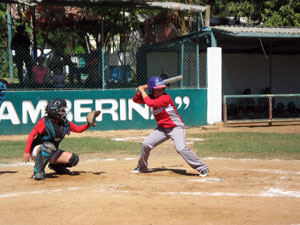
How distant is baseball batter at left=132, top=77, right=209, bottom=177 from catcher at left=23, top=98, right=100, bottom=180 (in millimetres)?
991

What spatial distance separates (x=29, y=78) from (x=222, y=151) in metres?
7.47

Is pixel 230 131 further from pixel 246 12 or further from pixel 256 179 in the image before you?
pixel 246 12

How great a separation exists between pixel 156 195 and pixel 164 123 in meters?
1.78

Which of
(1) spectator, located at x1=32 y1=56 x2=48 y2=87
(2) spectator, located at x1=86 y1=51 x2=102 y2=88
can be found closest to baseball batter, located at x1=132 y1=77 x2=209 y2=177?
(1) spectator, located at x1=32 y1=56 x2=48 y2=87

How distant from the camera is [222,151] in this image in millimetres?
11547

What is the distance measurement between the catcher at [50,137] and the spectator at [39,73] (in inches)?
323

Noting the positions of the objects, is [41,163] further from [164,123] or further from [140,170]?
[164,123]

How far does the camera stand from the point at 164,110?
814cm

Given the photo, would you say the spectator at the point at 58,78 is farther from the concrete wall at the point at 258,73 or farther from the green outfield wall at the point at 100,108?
the concrete wall at the point at 258,73

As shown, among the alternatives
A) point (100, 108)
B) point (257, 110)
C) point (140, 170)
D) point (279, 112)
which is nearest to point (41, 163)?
point (140, 170)

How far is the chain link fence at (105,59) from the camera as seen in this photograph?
1590 centimetres

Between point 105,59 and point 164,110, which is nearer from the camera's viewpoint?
point 164,110

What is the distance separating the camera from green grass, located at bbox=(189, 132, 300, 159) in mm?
11094

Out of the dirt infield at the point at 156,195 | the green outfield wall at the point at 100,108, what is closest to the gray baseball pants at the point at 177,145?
the dirt infield at the point at 156,195
